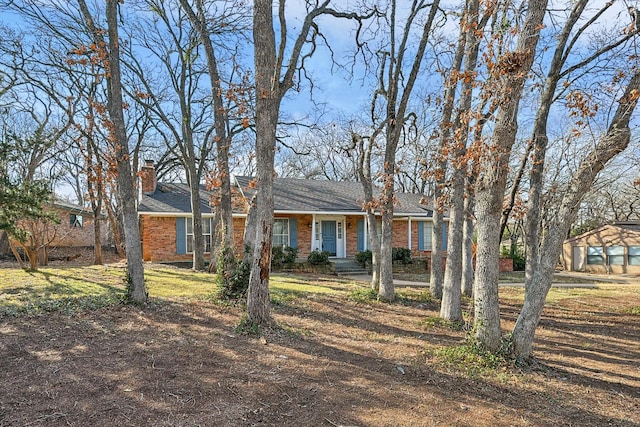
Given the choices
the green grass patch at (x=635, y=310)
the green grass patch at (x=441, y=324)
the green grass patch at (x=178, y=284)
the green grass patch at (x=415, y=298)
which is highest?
the green grass patch at (x=178, y=284)

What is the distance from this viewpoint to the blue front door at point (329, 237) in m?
18.0

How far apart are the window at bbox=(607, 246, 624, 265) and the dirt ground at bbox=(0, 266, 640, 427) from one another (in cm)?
Answer: 1523

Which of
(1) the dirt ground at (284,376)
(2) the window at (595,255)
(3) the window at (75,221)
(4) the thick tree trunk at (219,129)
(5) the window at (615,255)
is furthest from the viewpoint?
(3) the window at (75,221)

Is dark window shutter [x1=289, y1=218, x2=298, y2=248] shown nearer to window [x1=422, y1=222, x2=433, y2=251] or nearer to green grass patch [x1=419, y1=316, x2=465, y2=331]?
window [x1=422, y1=222, x2=433, y2=251]

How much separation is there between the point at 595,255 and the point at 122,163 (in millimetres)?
21880

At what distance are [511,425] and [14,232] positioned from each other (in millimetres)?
9220

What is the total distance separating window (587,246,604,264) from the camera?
1973 cm

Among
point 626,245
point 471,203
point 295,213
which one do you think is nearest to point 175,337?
point 471,203

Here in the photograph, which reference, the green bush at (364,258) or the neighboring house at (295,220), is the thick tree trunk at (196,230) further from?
the green bush at (364,258)

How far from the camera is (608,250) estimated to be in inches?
767

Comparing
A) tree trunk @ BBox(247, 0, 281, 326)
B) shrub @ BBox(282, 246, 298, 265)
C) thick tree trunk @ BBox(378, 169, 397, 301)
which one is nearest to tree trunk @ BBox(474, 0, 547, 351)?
tree trunk @ BBox(247, 0, 281, 326)

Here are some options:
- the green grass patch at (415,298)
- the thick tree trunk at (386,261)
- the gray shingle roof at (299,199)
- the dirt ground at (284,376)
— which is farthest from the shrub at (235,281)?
the gray shingle roof at (299,199)

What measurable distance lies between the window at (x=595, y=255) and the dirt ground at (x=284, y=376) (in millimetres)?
15382

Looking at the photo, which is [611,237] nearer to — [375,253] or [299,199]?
[299,199]
